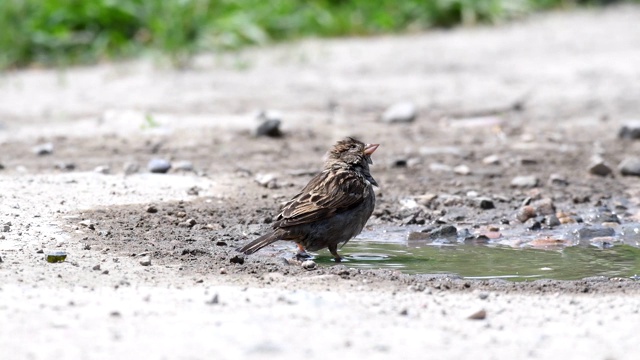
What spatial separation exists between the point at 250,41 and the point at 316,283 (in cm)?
1039

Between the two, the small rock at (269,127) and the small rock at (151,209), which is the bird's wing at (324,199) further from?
the small rock at (269,127)

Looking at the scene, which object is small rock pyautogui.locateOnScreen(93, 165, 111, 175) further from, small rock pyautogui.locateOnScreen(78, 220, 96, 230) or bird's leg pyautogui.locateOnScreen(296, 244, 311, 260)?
bird's leg pyautogui.locateOnScreen(296, 244, 311, 260)

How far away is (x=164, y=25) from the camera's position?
1527 cm

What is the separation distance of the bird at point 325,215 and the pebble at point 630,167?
3.08 metres

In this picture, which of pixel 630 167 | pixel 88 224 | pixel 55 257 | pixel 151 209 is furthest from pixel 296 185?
pixel 55 257

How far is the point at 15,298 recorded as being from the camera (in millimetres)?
5734

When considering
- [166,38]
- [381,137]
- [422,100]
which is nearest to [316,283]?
[381,137]

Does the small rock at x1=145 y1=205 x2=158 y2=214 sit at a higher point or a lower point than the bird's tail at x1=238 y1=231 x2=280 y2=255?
lower

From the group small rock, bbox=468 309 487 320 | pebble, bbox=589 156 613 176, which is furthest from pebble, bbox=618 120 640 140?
small rock, bbox=468 309 487 320

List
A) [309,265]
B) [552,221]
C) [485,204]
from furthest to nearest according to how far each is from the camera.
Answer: [485,204] < [552,221] < [309,265]

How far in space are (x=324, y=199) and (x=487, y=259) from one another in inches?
43.3

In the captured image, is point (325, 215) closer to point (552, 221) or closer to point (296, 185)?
point (552, 221)

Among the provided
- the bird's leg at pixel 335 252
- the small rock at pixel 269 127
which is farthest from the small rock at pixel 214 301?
the small rock at pixel 269 127

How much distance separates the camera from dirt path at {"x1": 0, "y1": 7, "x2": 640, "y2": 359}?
5254 mm
